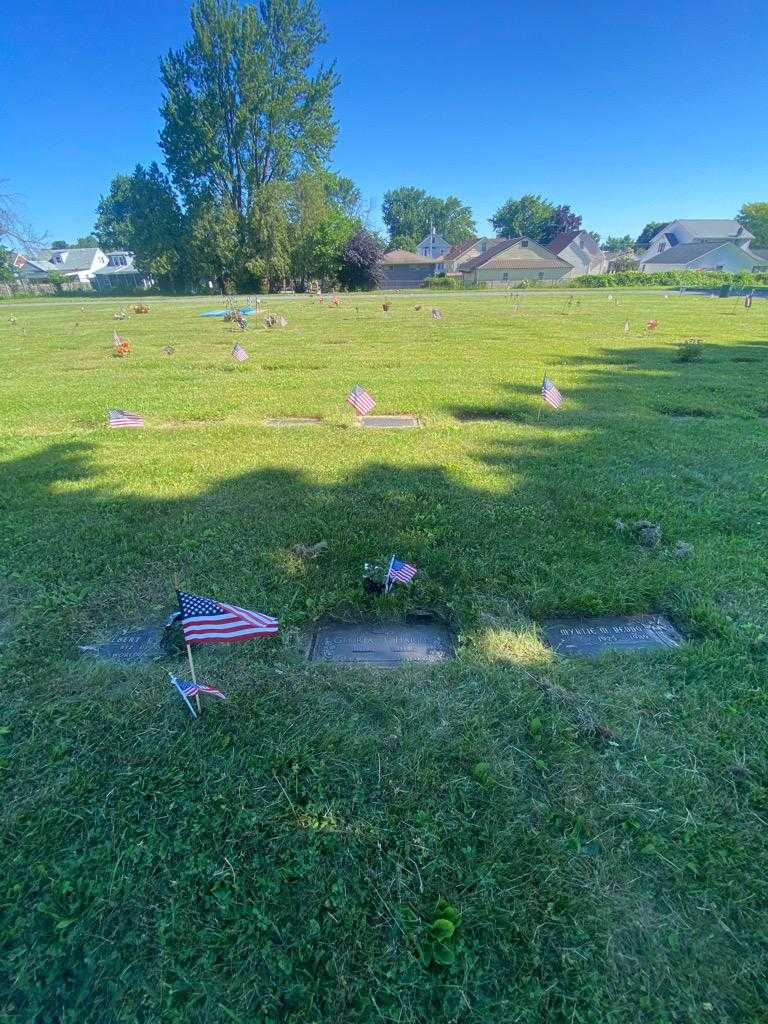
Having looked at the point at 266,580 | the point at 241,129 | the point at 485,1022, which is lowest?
the point at 485,1022

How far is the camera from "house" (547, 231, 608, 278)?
63969 mm

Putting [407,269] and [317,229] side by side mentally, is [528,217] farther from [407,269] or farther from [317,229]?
[317,229]

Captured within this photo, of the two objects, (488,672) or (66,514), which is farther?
(66,514)

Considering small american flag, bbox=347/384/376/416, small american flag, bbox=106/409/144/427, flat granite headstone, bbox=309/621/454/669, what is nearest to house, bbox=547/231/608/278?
small american flag, bbox=347/384/376/416

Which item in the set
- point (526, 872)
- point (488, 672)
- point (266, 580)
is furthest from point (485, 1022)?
point (266, 580)

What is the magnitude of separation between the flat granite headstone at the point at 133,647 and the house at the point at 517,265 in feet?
198

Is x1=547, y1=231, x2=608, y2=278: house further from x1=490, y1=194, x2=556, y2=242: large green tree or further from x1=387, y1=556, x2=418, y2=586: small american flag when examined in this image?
x1=387, y1=556, x2=418, y2=586: small american flag

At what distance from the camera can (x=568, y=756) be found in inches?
77.9

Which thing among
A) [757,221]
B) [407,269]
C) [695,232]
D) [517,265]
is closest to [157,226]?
[407,269]

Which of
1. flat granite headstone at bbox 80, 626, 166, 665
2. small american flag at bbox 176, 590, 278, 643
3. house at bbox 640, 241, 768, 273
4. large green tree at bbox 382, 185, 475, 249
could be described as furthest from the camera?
large green tree at bbox 382, 185, 475, 249

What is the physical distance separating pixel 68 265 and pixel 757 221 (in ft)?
346

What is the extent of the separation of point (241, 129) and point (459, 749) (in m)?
45.9

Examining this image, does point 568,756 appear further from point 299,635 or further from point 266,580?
point 266,580

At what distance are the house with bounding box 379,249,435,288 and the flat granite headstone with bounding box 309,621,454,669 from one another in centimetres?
6442
